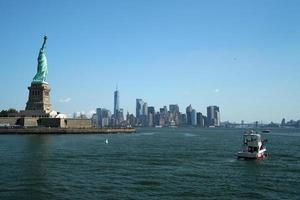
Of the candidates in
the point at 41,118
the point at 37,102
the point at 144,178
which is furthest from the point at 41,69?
the point at 144,178

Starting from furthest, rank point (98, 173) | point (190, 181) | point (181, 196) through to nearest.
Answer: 1. point (98, 173)
2. point (190, 181)
3. point (181, 196)

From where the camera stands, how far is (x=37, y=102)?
120 m

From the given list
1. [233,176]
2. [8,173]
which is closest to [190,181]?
[233,176]

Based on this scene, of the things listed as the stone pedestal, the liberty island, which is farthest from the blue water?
the stone pedestal

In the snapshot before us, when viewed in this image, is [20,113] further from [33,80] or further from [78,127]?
[78,127]

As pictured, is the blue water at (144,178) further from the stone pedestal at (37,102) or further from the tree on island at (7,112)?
the tree on island at (7,112)

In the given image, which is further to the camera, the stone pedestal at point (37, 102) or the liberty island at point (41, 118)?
the stone pedestal at point (37, 102)

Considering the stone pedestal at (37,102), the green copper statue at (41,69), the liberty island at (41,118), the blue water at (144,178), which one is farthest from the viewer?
the green copper statue at (41,69)

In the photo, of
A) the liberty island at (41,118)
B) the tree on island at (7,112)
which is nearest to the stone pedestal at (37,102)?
the liberty island at (41,118)

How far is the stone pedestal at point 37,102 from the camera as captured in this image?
120 meters

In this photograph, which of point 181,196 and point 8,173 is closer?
point 181,196

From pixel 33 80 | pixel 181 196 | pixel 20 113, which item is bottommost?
pixel 181 196

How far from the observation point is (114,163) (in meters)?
43.9

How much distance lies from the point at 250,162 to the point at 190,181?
16.7m
